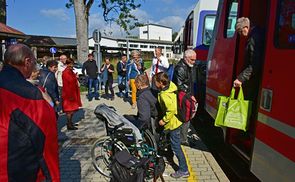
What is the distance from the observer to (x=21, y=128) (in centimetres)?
200

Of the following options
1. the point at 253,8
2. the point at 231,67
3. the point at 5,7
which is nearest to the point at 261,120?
the point at 231,67

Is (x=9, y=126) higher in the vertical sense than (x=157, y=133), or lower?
higher

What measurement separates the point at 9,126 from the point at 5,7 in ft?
48.4

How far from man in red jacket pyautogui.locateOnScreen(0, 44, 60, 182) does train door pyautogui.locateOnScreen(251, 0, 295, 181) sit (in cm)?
206

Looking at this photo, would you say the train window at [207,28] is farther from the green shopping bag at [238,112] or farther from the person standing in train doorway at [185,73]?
the green shopping bag at [238,112]

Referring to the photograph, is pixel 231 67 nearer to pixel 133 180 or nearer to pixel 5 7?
pixel 133 180

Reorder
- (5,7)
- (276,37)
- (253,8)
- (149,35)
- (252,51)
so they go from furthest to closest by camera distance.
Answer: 1. (149,35)
2. (5,7)
3. (253,8)
4. (252,51)
5. (276,37)

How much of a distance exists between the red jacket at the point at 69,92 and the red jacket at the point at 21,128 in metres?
4.45

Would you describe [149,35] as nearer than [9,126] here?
No

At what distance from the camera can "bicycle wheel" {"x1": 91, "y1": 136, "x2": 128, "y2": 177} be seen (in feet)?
13.6

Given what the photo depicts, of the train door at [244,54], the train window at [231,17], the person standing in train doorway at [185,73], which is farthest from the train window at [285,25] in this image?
the person standing in train doorway at [185,73]

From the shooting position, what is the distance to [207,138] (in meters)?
6.95

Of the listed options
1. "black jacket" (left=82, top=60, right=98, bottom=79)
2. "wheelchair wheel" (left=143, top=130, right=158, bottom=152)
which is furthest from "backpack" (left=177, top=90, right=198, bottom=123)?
"black jacket" (left=82, top=60, right=98, bottom=79)

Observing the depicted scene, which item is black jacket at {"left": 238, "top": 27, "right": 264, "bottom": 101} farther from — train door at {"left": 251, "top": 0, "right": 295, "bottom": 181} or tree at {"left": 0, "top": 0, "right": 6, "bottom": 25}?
tree at {"left": 0, "top": 0, "right": 6, "bottom": 25}
